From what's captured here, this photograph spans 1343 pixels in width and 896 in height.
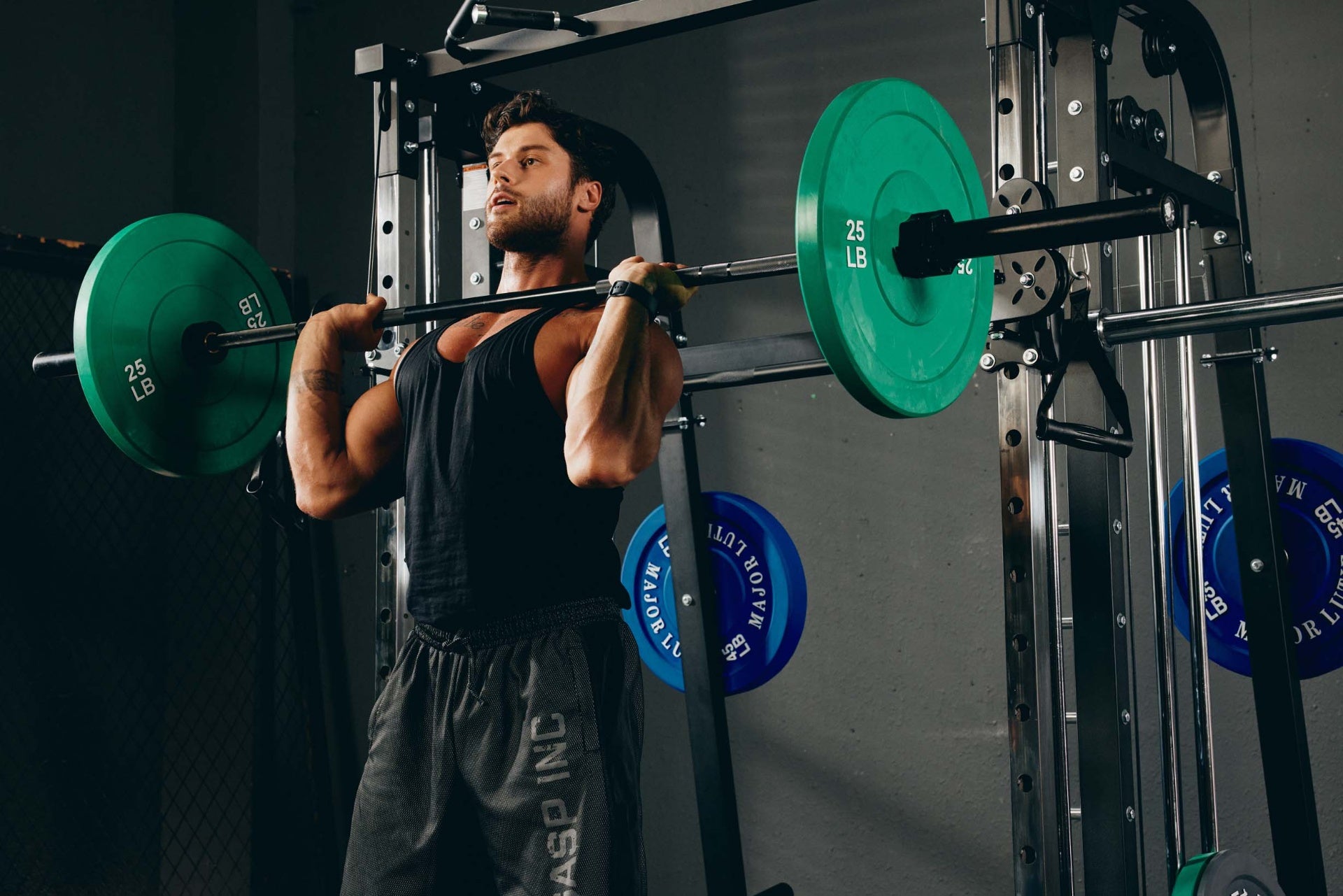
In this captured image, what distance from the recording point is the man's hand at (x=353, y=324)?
6.71 feet

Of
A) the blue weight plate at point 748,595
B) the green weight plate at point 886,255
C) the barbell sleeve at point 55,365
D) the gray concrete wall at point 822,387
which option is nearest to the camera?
the green weight plate at point 886,255

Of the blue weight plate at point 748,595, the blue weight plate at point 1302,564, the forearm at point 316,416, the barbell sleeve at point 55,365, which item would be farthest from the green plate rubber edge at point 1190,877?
the barbell sleeve at point 55,365

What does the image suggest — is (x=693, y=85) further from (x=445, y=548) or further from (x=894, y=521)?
(x=445, y=548)

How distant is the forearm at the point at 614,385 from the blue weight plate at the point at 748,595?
0.86 metres

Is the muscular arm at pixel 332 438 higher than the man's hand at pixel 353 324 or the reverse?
the reverse

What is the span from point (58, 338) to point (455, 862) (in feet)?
7.04

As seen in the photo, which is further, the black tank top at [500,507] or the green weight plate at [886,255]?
the black tank top at [500,507]

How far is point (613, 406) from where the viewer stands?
5.45ft

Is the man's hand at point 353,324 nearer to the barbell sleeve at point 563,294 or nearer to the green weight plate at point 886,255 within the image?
the barbell sleeve at point 563,294

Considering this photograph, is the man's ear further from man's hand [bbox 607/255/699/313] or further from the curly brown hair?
man's hand [bbox 607/255/699/313]

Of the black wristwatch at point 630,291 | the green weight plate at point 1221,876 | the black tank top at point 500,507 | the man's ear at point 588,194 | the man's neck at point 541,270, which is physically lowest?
the green weight plate at point 1221,876

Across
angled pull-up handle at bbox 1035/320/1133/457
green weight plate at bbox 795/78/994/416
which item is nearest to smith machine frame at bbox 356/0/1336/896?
angled pull-up handle at bbox 1035/320/1133/457

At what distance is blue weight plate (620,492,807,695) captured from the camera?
2475 mm

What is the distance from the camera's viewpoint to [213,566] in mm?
3561
